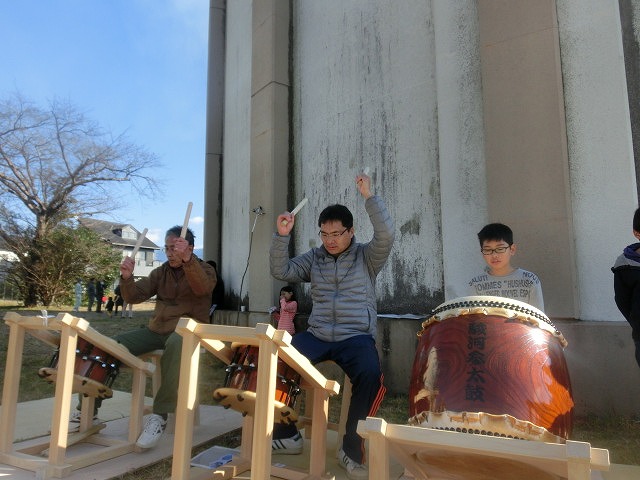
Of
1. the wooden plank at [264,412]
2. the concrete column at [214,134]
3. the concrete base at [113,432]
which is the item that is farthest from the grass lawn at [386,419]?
the concrete column at [214,134]

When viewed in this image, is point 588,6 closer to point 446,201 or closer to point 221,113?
point 446,201

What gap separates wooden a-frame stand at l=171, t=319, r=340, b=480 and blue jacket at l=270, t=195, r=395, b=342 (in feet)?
1.49

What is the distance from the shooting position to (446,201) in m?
3.97

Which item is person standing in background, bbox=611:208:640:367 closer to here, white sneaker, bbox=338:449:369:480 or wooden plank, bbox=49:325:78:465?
white sneaker, bbox=338:449:369:480

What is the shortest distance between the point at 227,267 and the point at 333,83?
307 cm

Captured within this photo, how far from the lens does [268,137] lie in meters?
5.55

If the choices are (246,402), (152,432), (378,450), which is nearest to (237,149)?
(152,432)

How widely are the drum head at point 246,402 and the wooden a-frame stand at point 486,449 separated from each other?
24.3 inches

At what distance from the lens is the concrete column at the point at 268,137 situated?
5.46 meters

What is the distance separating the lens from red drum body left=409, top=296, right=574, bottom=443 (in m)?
1.60

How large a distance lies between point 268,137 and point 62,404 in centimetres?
382

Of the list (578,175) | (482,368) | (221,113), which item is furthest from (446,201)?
(221,113)

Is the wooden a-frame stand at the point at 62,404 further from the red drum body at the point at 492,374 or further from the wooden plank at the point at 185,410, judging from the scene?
the red drum body at the point at 492,374

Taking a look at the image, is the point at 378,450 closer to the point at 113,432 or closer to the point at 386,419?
the point at 386,419
